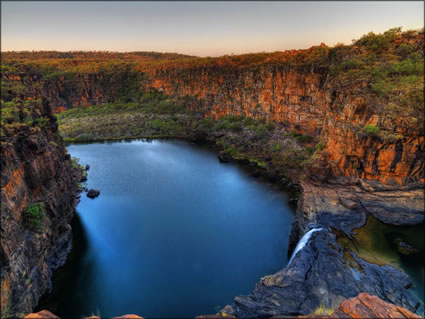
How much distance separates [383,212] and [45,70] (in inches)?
3454

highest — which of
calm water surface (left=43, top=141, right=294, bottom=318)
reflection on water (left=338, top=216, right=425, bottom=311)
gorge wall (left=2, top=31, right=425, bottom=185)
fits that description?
gorge wall (left=2, top=31, right=425, bottom=185)

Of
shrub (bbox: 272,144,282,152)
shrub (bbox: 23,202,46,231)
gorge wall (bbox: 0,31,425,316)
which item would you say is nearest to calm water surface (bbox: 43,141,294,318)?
gorge wall (bbox: 0,31,425,316)

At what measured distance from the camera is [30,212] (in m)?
12.7

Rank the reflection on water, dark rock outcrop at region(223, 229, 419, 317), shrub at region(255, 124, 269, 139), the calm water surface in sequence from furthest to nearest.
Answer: shrub at region(255, 124, 269, 139)
the calm water surface
the reflection on water
dark rock outcrop at region(223, 229, 419, 317)

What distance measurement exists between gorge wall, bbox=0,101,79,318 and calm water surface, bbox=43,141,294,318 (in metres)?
1.93

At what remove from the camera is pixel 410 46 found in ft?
55.8

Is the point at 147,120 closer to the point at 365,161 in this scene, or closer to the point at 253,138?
the point at 253,138

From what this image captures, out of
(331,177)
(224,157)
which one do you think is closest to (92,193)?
(224,157)

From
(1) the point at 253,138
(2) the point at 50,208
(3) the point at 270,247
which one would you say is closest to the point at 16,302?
(2) the point at 50,208

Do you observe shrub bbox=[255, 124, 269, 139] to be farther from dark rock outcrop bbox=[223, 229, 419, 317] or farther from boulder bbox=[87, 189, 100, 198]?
dark rock outcrop bbox=[223, 229, 419, 317]

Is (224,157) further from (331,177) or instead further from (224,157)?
(331,177)

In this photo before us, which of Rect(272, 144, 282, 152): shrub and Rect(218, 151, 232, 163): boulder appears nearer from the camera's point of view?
Rect(272, 144, 282, 152): shrub

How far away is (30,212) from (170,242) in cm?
928

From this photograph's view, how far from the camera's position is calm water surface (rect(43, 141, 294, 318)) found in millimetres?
14031
